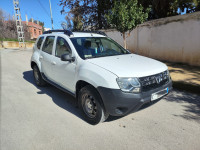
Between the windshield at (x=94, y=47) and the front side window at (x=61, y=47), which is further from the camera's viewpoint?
the front side window at (x=61, y=47)

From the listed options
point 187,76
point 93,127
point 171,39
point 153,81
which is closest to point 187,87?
point 187,76

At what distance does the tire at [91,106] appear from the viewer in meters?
2.75

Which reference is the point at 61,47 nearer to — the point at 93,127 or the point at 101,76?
the point at 101,76

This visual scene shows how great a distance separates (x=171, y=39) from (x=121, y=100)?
24.6ft

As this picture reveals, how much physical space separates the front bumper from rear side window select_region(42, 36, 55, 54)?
2.28m

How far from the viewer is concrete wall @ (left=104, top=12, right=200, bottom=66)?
7.51 m

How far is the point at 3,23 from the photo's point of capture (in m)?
36.4

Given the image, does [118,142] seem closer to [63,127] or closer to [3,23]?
[63,127]

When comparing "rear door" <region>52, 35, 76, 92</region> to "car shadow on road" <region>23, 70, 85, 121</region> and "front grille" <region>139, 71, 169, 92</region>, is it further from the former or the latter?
"front grille" <region>139, 71, 169, 92</region>

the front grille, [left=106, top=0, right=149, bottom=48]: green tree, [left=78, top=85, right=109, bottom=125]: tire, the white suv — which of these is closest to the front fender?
the white suv

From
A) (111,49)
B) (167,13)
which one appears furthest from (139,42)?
(111,49)

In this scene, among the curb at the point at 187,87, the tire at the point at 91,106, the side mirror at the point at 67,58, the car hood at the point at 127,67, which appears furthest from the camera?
the curb at the point at 187,87

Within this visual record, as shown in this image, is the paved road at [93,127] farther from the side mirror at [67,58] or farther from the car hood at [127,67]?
the side mirror at [67,58]

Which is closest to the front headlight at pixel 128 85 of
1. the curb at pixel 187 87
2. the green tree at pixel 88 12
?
the curb at pixel 187 87
